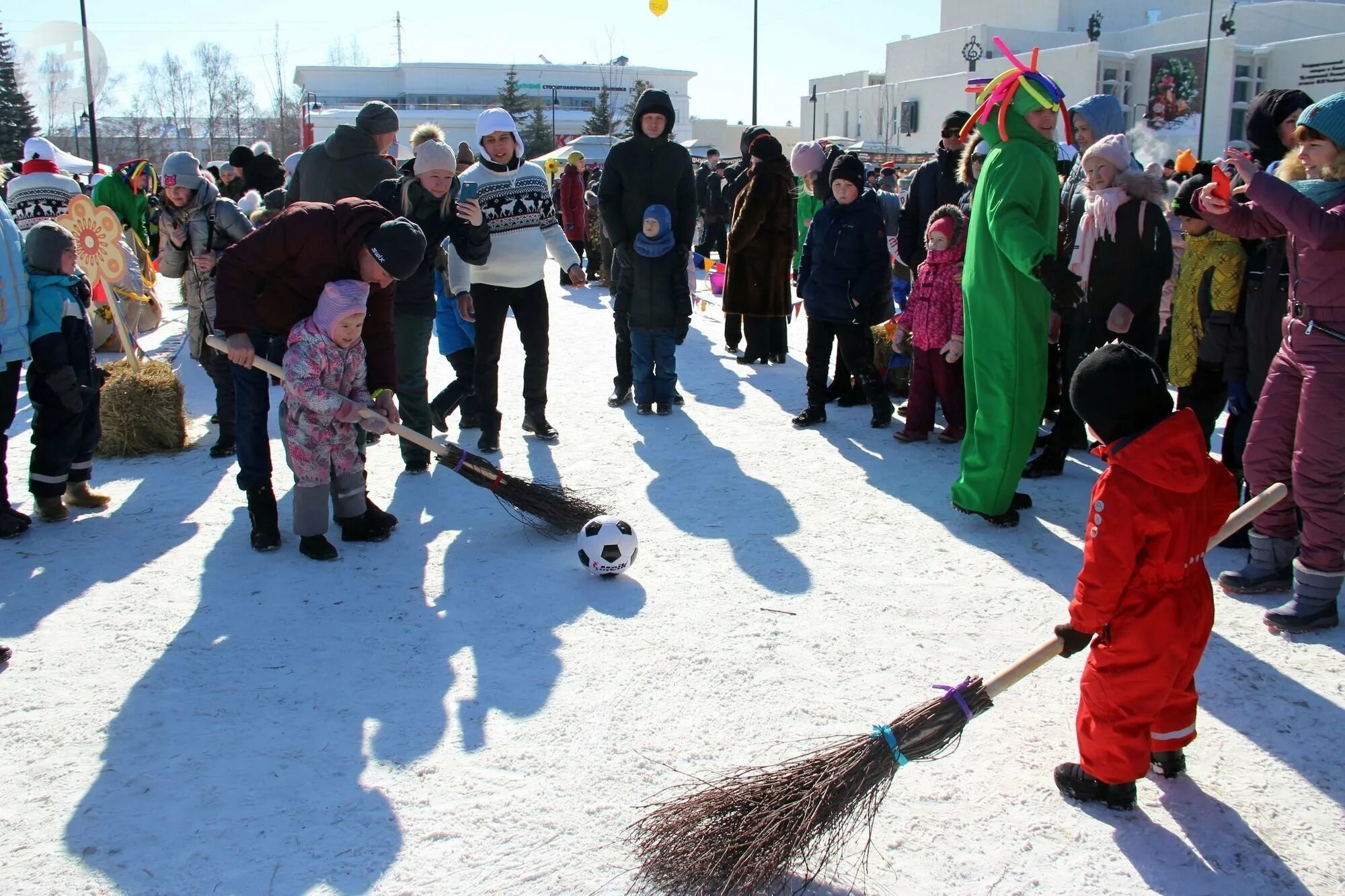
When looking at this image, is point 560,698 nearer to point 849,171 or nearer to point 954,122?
point 849,171

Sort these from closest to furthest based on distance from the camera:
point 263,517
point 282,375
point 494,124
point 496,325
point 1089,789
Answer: point 1089,789 → point 282,375 → point 263,517 → point 494,124 → point 496,325

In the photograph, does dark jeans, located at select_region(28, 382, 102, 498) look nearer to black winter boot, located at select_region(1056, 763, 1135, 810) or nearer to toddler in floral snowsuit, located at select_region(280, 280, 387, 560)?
toddler in floral snowsuit, located at select_region(280, 280, 387, 560)

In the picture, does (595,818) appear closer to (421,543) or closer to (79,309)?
(421,543)

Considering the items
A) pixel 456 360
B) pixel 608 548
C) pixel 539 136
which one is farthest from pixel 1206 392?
pixel 539 136

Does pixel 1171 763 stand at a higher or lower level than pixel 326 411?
lower

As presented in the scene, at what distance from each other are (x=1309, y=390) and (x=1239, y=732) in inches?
54.5

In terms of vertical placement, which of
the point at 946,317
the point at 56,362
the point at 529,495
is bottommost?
the point at 529,495

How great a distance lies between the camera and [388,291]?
488 centimetres

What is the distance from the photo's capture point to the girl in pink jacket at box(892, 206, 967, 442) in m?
6.18

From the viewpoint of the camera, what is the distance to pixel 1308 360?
3742 millimetres

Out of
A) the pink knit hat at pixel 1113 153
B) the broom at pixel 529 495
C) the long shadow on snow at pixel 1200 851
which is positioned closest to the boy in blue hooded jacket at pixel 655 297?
the broom at pixel 529 495

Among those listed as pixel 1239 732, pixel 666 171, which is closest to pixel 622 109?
pixel 666 171

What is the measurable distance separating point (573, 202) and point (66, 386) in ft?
32.8

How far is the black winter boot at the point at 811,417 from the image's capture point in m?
7.01
